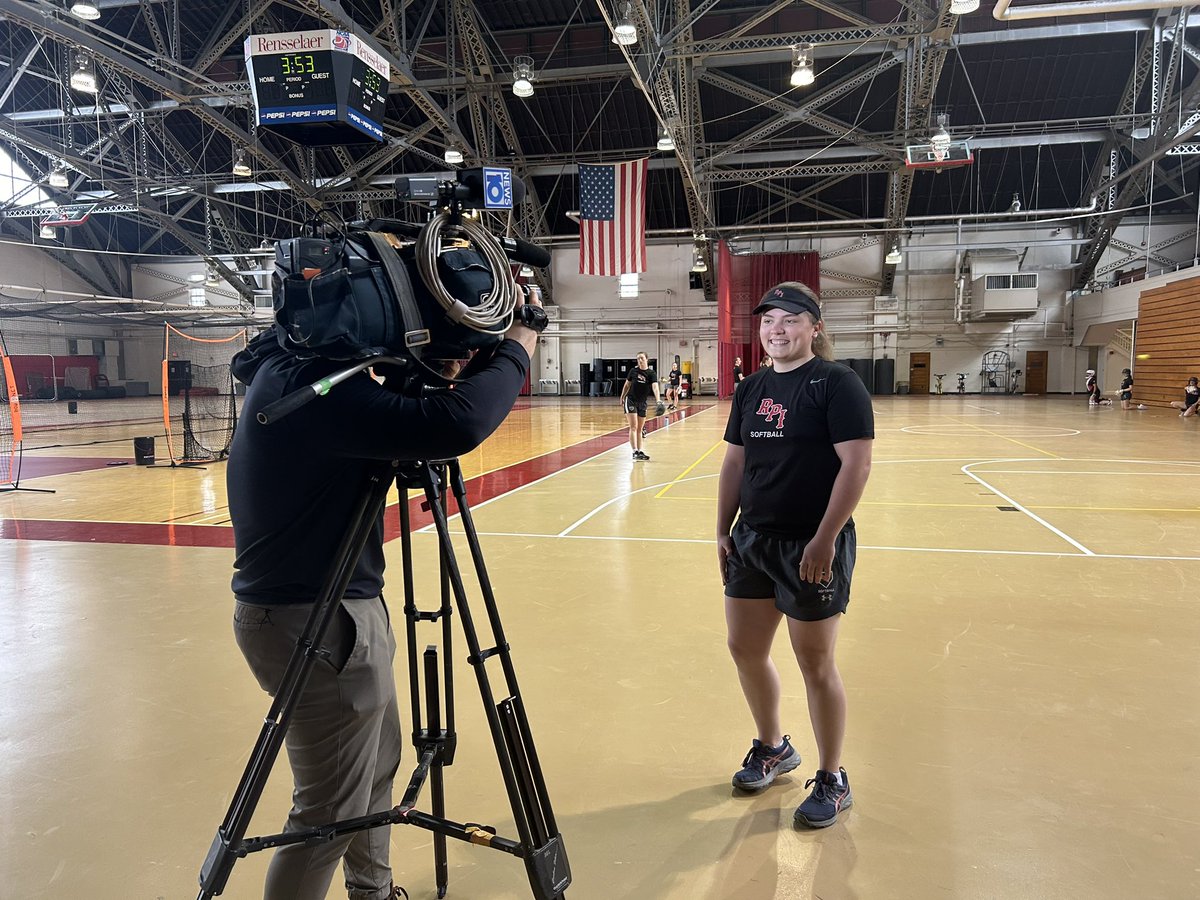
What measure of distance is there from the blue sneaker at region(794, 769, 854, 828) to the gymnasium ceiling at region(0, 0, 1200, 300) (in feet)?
46.7

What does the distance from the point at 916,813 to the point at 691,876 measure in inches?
33.7

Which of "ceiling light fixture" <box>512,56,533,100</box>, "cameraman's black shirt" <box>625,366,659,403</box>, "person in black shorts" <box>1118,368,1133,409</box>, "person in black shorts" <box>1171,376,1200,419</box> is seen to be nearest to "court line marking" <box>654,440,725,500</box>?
"cameraman's black shirt" <box>625,366,659,403</box>

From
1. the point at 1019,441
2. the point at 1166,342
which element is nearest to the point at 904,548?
the point at 1019,441

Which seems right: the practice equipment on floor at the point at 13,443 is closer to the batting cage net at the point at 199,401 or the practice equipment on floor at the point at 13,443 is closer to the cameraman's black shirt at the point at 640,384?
the batting cage net at the point at 199,401

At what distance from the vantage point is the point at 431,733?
2018 millimetres

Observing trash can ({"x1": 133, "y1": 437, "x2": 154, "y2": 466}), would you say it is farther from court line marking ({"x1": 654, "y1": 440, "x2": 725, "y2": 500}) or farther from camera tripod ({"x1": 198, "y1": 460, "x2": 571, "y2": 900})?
camera tripod ({"x1": 198, "y1": 460, "x2": 571, "y2": 900})

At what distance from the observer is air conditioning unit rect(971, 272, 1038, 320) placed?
92.3 ft

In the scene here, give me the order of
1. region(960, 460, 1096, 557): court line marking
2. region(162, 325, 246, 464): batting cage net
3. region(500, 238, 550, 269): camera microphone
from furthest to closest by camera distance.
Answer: region(162, 325, 246, 464): batting cage net → region(960, 460, 1096, 557): court line marking → region(500, 238, 550, 269): camera microphone

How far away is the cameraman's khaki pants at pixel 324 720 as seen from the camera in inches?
63.2

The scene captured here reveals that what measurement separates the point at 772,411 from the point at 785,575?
567 mm

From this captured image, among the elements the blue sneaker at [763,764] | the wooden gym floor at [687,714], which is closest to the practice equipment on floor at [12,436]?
the wooden gym floor at [687,714]

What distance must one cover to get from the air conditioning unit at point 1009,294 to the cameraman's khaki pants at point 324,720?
3169cm

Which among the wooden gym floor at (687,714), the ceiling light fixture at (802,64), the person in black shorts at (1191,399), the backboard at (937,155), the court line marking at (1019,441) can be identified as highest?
the ceiling light fixture at (802,64)

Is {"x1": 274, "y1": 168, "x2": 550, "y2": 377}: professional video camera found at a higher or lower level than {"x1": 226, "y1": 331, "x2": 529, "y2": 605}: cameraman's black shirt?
higher
